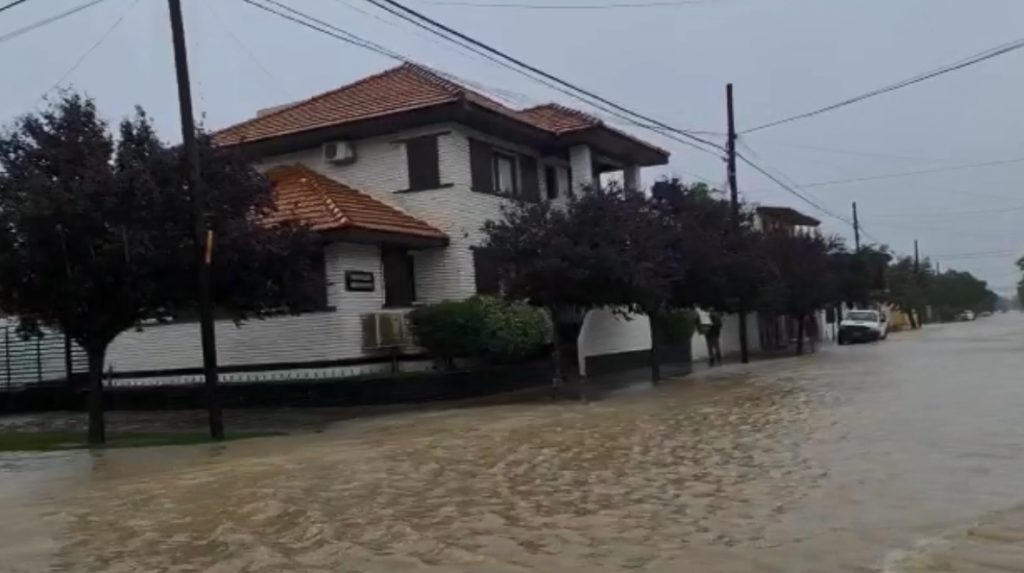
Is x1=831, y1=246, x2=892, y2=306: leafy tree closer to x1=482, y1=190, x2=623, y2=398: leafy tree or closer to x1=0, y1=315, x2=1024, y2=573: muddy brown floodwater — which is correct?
x1=482, y1=190, x2=623, y2=398: leafy tree

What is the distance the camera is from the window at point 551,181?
33.8m

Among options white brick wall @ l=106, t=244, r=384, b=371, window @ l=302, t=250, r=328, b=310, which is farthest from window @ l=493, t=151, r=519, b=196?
window @ l=302, t=250, r=328, b=310

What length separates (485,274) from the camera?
97.1 feet

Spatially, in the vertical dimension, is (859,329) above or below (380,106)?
below

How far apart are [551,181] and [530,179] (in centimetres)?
147

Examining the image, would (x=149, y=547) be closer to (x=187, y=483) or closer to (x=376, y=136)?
(x=187, y=483)

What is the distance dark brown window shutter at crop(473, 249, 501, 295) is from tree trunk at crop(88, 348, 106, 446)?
39.5 feet

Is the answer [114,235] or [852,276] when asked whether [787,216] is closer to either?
[852,276]

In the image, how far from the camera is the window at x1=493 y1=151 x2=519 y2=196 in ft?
101

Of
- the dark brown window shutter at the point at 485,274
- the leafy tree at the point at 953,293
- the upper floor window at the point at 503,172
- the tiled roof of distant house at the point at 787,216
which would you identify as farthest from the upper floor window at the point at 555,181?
the leafy tree at the point at 953,293

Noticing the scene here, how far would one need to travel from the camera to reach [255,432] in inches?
763

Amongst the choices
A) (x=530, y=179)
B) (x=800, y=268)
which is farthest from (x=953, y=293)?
(x=530, y=179)

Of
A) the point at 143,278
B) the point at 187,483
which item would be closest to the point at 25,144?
the point at 143,278

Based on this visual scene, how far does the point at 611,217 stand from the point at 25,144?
12257 mm
